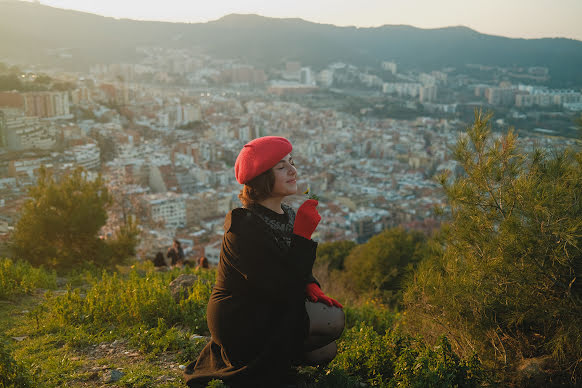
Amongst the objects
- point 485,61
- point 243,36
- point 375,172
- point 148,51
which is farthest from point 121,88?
point 485,61

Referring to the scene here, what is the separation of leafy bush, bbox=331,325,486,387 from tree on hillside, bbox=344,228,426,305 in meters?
5.08

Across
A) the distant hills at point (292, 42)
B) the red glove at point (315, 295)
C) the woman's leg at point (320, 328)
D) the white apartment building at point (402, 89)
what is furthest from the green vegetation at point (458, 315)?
the white apartment building at point (402, 89)

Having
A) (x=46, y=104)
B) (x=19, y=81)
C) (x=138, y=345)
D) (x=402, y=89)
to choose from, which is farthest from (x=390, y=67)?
(x=138, y=345)

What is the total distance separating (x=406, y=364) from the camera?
161 centimetres

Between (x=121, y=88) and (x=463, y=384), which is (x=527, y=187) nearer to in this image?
(x=463, y=384)

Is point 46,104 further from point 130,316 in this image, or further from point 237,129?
point 237,129

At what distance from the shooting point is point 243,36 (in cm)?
6950

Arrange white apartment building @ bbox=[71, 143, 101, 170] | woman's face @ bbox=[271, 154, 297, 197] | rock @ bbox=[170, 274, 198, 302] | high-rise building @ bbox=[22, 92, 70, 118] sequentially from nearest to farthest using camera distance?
woman's face @ bbox=[271, 154, 297, 197] < rock @ bbox=[170, 274, 198, 302] < high-rise building @ bbox=[22, 92, 70, 118] < white apartment building @ bbox=[71, 143, 101, 170]

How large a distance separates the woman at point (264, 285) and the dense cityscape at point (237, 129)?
1116mm

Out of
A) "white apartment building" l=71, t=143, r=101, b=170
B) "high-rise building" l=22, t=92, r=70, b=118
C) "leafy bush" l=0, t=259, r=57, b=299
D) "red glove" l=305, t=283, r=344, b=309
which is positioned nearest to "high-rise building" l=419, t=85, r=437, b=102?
"high-rise building" l=22, t=92, r=70, b=118

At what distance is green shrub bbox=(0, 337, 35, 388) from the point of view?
1.37 m

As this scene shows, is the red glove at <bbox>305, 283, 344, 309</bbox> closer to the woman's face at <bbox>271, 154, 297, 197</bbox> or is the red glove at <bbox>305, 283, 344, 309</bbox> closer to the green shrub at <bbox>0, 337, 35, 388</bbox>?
the woman's face at <bbox>271, 154, 297, 197</bbox>

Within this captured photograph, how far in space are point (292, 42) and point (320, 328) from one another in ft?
238

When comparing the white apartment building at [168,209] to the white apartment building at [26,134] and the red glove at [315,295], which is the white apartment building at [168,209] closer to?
the white apartment building at [26,134]
